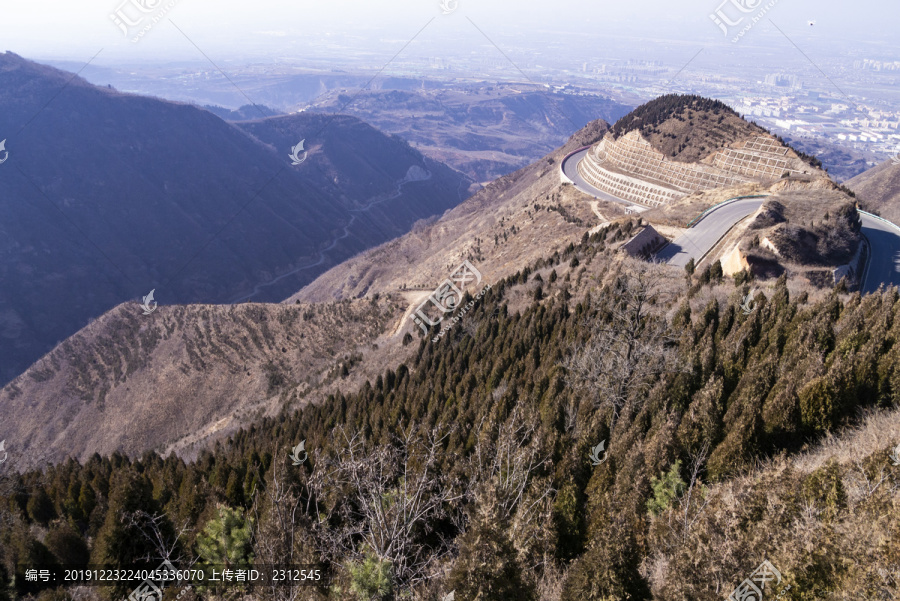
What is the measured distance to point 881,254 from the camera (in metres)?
40.8

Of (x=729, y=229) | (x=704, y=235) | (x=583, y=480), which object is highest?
(x=583, y=480)

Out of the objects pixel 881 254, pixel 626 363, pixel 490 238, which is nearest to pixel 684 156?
pixel 490 238

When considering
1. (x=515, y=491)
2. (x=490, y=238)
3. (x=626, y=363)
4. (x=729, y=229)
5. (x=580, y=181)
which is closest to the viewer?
(x=515, y=491)

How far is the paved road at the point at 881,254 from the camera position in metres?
36.6

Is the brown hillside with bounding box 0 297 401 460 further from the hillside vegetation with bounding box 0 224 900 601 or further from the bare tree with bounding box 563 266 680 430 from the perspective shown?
the bare tree with bounding box 563 266 680 430

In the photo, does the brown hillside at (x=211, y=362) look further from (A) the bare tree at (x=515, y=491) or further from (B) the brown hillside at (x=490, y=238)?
(A) the bare tree at (x=515, y=491)

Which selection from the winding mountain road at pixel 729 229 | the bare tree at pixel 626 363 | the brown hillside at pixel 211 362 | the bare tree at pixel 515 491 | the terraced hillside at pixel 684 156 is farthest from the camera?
the terraced hillside at pixel 684 156

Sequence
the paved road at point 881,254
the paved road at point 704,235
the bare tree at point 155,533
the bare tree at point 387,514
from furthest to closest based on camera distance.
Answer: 1. the paved road at point 704,235
2. the paved road at point 881,254
3. the bare tree at point 155,533
4. the bare tree at point 387,514

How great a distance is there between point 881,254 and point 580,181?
150 feet

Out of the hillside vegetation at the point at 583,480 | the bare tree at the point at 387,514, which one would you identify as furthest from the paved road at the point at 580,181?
the bare tree at the point at 387,514

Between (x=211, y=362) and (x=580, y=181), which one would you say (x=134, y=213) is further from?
(x=580, y=181)

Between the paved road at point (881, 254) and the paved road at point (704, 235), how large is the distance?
30.0 ft

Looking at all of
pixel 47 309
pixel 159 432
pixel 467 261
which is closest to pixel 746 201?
pixel 467 261

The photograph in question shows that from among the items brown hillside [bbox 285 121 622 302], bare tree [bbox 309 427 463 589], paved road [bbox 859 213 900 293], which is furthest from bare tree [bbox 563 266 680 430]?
brown hillside [bbox 285 121 622 302]
